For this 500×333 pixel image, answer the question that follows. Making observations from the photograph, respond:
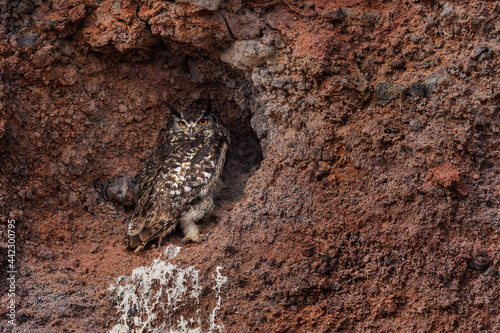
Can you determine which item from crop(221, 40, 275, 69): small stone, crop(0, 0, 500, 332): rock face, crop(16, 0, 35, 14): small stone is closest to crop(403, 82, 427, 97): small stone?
crop(0, 0, 500, 332): rock face

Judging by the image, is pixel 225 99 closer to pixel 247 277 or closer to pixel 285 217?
pixel 285 217

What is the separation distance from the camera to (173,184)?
11.9 ft

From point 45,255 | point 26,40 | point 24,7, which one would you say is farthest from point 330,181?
point 24,7

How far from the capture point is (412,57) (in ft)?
9.73

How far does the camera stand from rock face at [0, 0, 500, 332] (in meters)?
2.65

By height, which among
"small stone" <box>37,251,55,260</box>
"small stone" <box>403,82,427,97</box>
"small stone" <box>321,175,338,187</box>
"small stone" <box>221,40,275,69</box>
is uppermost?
"small stone" <box>403,82,427,97</box>

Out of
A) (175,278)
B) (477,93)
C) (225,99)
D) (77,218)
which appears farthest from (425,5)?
(77,218)

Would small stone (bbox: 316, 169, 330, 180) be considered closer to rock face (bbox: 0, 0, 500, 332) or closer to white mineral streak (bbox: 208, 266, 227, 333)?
rock face (bbox: 0, 0, 500, 332)

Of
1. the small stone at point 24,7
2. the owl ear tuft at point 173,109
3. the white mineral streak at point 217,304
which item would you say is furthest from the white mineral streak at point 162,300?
the small stone at point 24,7

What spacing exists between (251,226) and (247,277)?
35 cm

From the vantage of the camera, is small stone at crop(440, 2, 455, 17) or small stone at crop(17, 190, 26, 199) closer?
small stone at crop(440, 2, 455, 17)

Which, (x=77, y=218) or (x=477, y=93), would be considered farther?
(x=77, y=218)

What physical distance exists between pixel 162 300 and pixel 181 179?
102cm

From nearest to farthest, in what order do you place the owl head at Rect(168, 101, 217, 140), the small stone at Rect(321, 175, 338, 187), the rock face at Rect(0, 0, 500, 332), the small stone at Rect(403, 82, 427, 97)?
1. the rock face at Rect(0, 0, 500, 332)
2. the small stone at Rect(403, 82, 427, 97)
3. the small stone at Rect(321, 175, 338, 187)
4. the owl head at Rect(168, 101, 217, 140)
